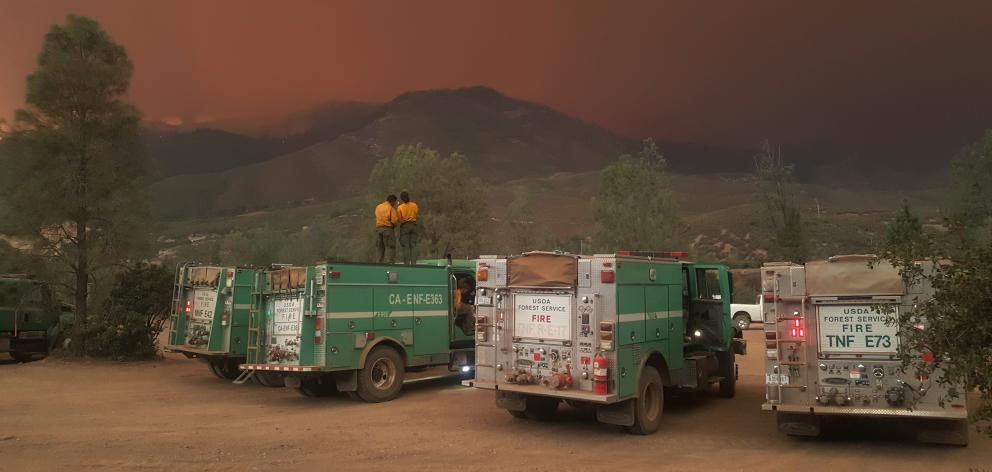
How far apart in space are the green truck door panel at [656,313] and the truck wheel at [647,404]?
21.0 inches

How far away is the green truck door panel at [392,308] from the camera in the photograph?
12805 millimetres

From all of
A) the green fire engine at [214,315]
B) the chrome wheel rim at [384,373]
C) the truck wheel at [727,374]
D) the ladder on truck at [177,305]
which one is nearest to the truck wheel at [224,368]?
the green fire engine at [214,315]

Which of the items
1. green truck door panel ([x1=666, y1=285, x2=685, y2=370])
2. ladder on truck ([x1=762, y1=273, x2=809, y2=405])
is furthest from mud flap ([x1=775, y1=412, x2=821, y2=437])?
green truck door panel ([x1=666, y1=285, x2=685, y2=370])

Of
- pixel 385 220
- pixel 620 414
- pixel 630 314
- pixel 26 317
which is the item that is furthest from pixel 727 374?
pixel 26 317

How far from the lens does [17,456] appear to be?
27.7 feet

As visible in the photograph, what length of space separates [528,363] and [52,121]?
1716 centimetres

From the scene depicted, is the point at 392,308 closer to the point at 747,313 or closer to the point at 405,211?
the point at 405,211

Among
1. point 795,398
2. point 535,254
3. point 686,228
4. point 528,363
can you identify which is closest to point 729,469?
point 795,398

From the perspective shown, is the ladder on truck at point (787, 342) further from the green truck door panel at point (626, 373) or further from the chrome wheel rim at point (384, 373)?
the chrome wheel rim at point (384, 373)

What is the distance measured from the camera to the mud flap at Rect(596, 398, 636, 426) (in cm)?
944

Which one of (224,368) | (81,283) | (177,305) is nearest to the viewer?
(224,368)

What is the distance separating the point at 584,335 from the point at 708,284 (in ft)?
15.5

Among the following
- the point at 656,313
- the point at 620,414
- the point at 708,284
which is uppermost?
the point at 708,284

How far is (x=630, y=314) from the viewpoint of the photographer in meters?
9.58
